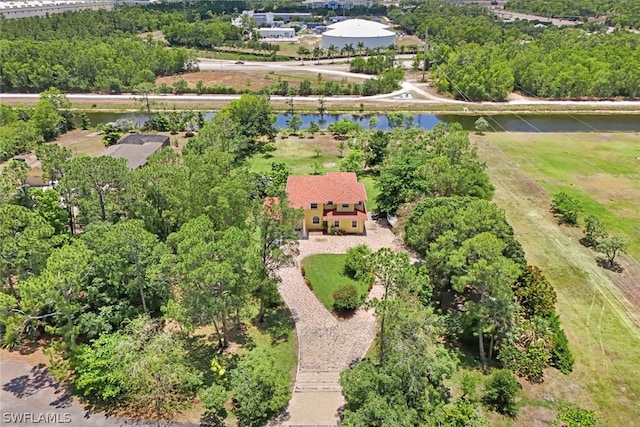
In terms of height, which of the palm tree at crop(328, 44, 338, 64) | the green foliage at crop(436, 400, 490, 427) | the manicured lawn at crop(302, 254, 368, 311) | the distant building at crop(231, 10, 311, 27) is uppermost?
the distant building at crop(231, 10, 311, 27)

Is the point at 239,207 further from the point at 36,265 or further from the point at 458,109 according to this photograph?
the point at 458,109

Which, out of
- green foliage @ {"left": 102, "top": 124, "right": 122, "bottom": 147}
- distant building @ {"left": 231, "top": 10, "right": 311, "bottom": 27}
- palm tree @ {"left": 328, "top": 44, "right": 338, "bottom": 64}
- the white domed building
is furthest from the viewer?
distant building @ {"left": 231, "top": 10, "right": 311, "bottom": 27}

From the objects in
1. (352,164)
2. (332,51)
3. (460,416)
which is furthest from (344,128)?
(332,51)

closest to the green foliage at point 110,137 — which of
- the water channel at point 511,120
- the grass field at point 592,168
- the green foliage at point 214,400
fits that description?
the water channel at point 511,120

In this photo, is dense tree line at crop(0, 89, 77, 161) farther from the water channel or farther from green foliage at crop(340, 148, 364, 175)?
green foliage at crop(340, 148, 364, 175)

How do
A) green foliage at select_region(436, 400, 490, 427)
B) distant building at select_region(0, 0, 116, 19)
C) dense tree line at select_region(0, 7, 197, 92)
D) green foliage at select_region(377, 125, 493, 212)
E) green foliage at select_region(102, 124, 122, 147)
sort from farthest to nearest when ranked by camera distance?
distant building at select_region(0, 0, 116, 19) < dense tree line at select_region(0, 7, 197, 92) < green foliage at select_region(102, 124, 122, 147) < green foliage at select_region(377, 125, 493, 212) < green foliage at select_region(436, 400, 490, 427)

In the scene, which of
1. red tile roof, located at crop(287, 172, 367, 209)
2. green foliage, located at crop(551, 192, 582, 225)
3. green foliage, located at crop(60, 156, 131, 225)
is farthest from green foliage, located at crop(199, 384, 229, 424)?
green foliage, located at crop(551, 192, 582, 225)

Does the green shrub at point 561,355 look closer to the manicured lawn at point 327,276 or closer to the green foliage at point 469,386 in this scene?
the green foliage at point 469,386
